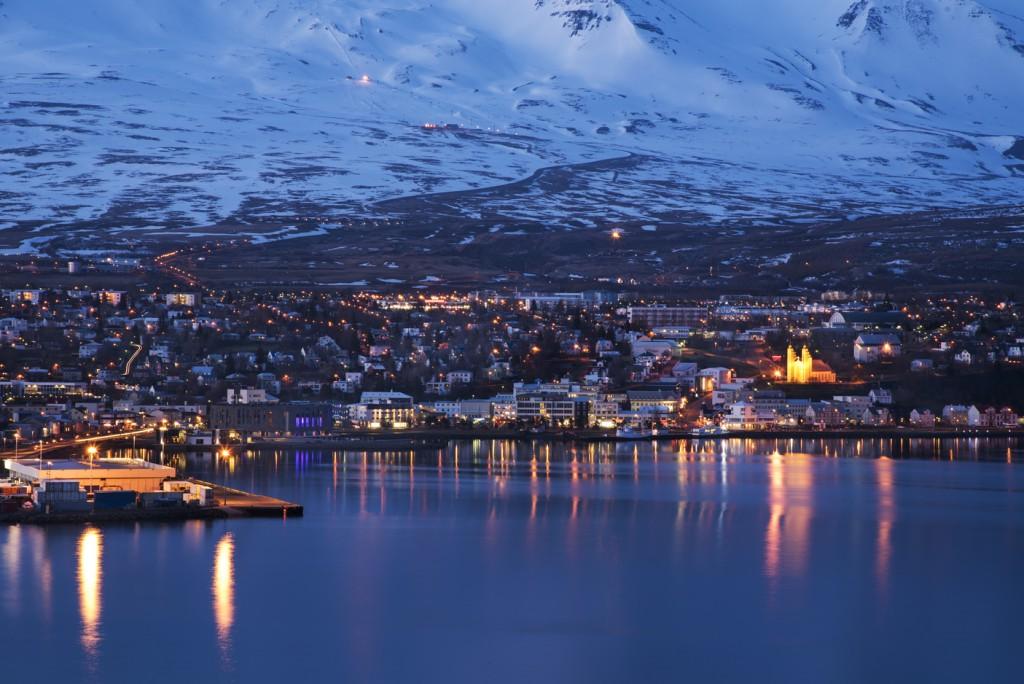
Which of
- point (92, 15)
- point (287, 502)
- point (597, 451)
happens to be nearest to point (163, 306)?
point (597, 451)

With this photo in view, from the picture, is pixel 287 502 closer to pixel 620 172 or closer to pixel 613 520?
pixel 613 520

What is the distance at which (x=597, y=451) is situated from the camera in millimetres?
27656

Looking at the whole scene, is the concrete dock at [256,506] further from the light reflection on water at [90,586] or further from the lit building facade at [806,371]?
the lit building facade at [806,371]

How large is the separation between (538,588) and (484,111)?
160ft

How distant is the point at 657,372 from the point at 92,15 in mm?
33858

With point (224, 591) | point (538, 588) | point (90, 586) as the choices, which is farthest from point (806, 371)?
point (90, 586)

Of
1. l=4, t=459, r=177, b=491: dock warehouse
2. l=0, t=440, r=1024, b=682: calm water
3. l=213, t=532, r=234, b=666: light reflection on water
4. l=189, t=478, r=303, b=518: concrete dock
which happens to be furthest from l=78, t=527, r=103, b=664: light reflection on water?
l=4, t=459, r=177, b=491: dock warehouse

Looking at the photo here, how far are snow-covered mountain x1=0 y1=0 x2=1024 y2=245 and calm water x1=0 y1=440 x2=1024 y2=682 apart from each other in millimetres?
31818

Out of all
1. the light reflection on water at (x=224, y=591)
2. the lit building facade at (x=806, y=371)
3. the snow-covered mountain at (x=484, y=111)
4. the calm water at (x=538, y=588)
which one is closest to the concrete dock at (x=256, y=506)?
the calm water at (x=538, y=588)

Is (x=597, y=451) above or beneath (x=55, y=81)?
beneath

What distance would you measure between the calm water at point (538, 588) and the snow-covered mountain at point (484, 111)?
104 feet

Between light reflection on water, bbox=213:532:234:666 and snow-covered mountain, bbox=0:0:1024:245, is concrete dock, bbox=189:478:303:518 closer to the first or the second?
light reflection on water, bbox=213:532:234:666

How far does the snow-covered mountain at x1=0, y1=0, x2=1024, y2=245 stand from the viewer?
52.2m

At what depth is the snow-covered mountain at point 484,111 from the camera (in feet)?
171
